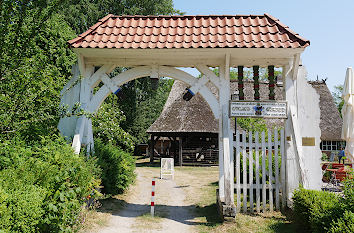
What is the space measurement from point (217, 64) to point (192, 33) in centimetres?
90

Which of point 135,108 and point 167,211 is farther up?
point 135,108

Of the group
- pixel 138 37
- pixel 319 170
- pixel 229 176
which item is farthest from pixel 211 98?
pixel 319 170

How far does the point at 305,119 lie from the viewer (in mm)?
6367

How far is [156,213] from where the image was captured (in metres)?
7.10

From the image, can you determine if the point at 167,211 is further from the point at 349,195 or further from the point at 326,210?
the point at 349,195

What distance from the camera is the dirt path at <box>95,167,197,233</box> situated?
5797 mm

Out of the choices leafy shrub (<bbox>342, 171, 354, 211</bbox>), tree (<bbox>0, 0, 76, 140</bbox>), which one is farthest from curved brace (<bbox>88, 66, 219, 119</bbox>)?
leafy shrub (<bbox>342, 171, 354, 211</bbox>)

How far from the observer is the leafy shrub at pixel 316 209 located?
411 cm

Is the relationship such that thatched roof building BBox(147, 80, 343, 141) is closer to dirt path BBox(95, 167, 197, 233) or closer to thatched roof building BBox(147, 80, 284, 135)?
thatched roof building BBox(147, 80, 284, 135)

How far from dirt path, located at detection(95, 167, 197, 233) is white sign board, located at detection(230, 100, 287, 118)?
2.57 metres

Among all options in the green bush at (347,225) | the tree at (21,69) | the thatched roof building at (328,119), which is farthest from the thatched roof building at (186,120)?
the green bush at (347,225)

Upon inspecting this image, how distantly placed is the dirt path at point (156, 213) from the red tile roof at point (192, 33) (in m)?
3.70

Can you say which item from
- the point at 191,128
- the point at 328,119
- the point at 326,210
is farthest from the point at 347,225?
the point at 328,119

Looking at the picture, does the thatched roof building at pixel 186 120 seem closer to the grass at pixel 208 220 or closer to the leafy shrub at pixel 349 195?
the grass at pixel 208 220
